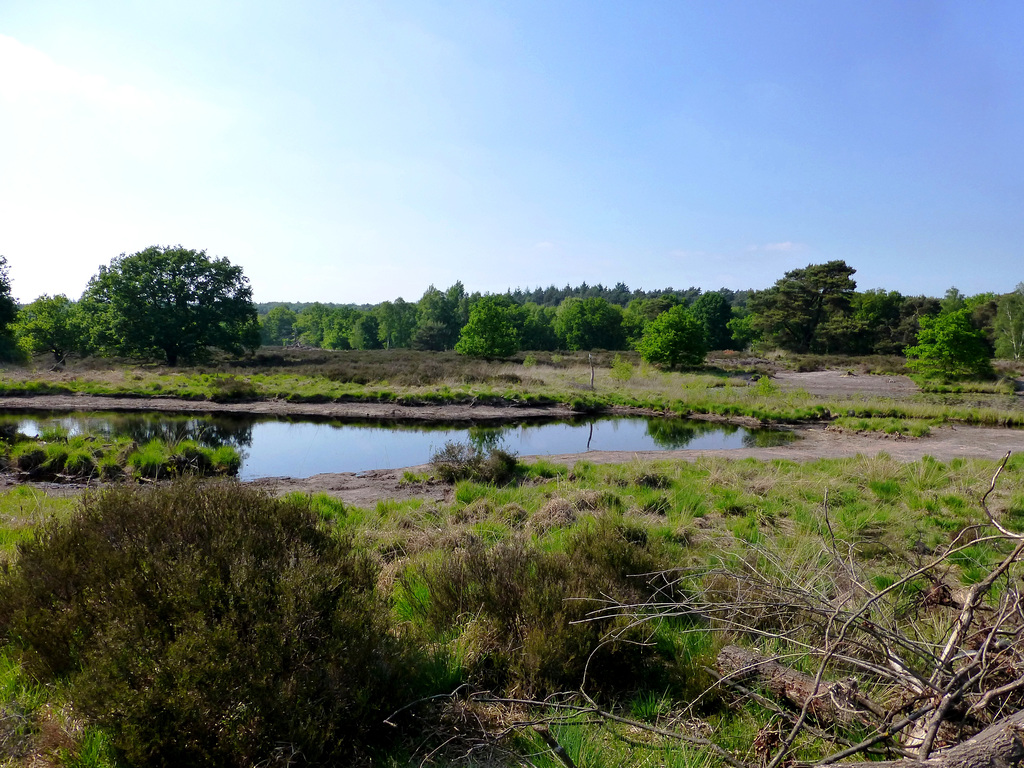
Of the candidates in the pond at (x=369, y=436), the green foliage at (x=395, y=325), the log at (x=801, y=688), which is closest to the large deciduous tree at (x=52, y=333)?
the pond at (x=369, y=436)

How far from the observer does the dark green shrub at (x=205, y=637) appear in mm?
2271

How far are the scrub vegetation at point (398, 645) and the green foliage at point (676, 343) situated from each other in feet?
125

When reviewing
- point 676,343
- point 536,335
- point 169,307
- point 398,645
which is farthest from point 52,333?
point 398,645

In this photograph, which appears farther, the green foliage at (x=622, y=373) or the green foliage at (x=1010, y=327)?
the green foliage at (x=1010, y=327)

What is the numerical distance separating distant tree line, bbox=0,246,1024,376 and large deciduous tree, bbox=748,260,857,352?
11 cm

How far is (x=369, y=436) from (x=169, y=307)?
32482 millimetres

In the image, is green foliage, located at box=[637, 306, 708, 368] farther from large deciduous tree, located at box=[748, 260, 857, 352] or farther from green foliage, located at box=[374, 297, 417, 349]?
green foliage, located at box=[374, 297, 417, 349]

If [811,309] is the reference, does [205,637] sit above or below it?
below

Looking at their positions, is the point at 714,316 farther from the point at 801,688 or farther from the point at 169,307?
the point at 801,688

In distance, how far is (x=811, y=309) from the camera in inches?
2447

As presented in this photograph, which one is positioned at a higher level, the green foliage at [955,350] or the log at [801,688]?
the green foliage at [955,350]

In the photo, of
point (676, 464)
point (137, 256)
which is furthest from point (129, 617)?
point (137, 256)

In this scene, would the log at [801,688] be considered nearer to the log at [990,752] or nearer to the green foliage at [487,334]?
the log at [990,752]

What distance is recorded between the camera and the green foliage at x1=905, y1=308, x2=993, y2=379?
107 ft
